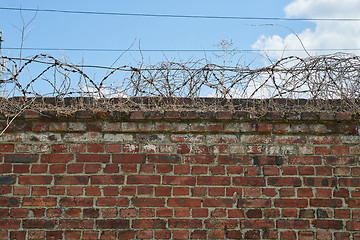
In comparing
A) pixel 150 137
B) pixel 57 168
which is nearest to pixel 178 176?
pixel 150 137

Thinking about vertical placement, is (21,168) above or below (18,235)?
Result: above

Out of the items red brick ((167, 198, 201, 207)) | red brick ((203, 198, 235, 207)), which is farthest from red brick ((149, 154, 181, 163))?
red brick ((203, 198, 235, 207))

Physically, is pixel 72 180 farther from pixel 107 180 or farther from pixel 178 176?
pixel 178 176

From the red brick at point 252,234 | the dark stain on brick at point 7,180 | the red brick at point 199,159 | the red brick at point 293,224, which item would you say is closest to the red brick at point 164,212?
the red brick at point 199,159

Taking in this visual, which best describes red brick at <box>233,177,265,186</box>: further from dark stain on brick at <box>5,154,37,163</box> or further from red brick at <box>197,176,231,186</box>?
dark stain on brick at <box>5,154,37,163</box>

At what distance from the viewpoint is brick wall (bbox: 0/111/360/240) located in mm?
3404

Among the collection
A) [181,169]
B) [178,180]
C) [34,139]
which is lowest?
[178,180]

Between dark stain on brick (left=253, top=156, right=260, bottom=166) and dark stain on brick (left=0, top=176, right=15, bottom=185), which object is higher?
dark stain on brick (left=253, top=156, right=260, bottom=166)

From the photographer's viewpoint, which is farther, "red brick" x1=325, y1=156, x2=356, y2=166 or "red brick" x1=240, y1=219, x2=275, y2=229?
"red brick" x1=325, y1=156, x2=356, y2=166

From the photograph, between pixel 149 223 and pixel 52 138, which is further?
pixel 52 138

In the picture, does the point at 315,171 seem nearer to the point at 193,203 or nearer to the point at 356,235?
the point at 356,235

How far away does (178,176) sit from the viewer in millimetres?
A: 3445

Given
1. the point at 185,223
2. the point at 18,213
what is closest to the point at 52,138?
the point at 18,213

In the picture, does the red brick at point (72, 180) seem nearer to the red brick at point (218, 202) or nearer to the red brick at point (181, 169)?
the red brick at point (181, 169)
